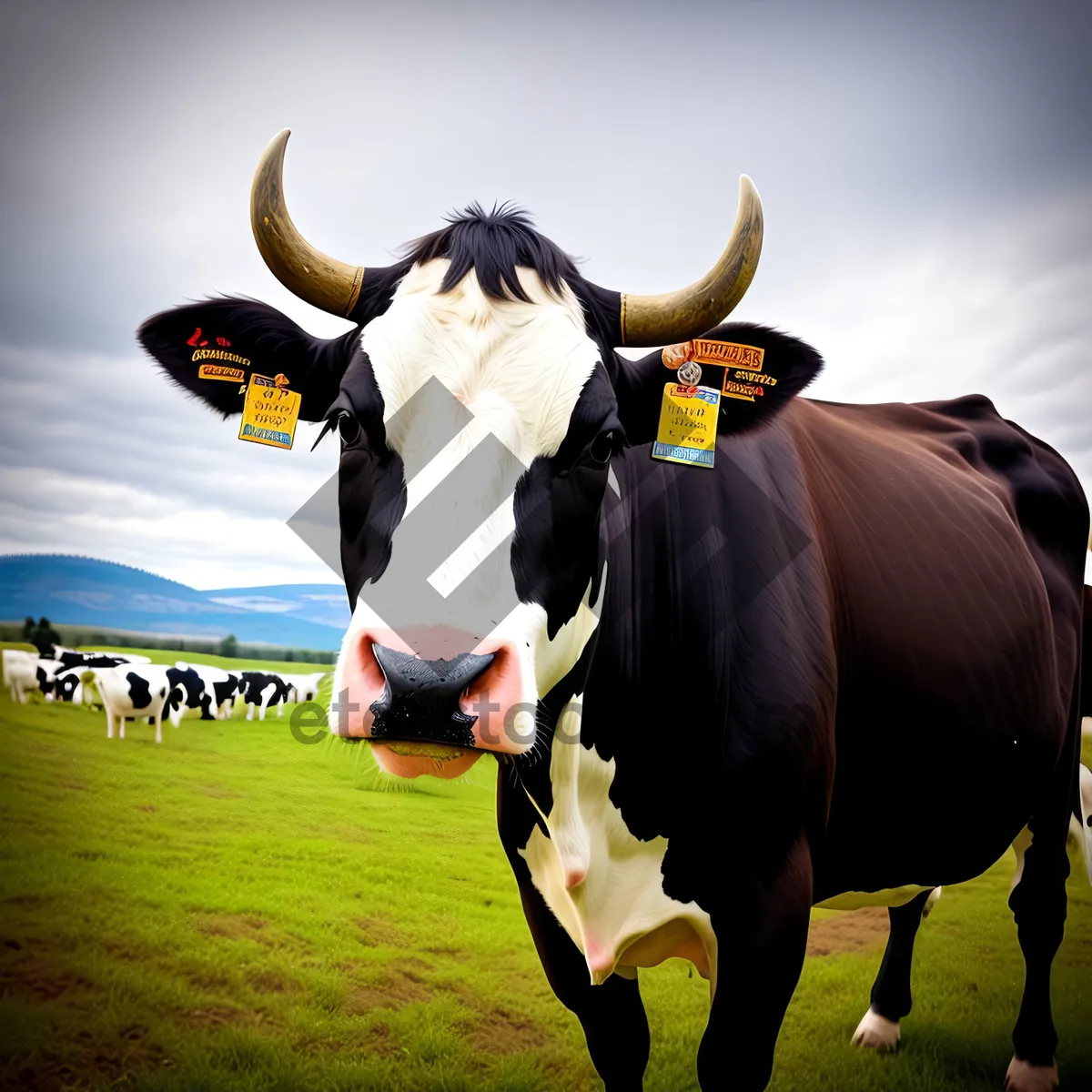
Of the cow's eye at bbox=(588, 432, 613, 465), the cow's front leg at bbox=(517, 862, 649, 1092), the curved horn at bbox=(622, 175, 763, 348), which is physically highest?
the curved horn at bbox=(622, 175, 763, 348)

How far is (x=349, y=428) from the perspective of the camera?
204 centimetres

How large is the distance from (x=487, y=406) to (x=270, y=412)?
1.20m

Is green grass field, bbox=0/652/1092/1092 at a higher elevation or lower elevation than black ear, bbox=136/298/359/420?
lower

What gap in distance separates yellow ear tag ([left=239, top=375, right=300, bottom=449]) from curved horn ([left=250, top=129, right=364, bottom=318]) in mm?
384

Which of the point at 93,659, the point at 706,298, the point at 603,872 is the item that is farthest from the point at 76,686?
the point at 706,298

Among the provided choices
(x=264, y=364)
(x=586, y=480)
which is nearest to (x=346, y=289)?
(x=264, y=364)

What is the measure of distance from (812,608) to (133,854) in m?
5.49

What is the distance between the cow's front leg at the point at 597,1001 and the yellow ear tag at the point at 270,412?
1826 mm

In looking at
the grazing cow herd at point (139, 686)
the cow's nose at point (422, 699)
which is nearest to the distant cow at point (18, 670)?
the grazing cow herd at point (139, 686)

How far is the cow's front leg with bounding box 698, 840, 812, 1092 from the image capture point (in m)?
2.34

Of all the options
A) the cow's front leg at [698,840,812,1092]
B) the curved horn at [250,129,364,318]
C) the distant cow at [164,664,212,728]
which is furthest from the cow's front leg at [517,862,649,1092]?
the distant cow at [164,664,212,728]

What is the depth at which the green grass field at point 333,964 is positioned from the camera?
13.7 feet

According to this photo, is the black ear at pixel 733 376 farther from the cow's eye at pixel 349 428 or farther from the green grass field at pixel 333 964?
the green grass field at pixel 333 964

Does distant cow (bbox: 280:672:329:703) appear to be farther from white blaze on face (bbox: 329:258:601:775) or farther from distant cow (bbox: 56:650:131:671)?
white blaze on face (bbox: 329:258:601:775)
